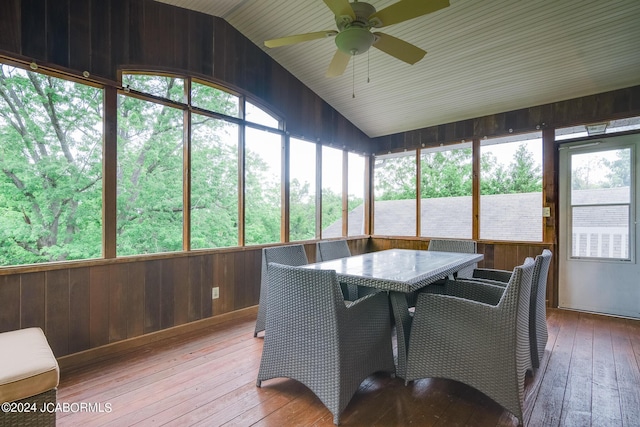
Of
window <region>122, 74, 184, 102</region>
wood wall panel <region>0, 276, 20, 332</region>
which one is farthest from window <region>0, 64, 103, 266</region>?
window <region>122, 74, 184, 102</region>

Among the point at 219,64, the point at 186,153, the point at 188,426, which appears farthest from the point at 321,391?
the point at 219,64

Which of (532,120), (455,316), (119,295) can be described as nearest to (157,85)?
(119,295)

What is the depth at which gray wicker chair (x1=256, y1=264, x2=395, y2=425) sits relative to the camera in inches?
68.9

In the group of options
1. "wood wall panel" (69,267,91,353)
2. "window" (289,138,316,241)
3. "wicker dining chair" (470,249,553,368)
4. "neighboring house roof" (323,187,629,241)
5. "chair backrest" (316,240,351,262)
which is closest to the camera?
"wicker dining chair" (470,249,553,368)

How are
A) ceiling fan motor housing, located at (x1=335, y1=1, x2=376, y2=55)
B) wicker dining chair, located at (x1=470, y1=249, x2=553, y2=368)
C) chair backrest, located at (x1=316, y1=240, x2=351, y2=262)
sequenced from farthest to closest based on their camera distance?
chair backrest, located at (x1=316, y1=240, x2=351, y2=262)
wicker dining chair, located at (x1=470, y1=249, x2=553, y2=368)
ceiling fan motor housing, located at (x1=335, y1=1, x2=376, y2=55)

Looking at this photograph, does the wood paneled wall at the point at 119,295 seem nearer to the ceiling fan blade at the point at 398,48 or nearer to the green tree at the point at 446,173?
the ceiling fan blade at the point at 398,48

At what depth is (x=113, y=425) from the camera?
1712mm

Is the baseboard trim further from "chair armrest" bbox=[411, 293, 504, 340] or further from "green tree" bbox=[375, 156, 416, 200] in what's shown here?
"green tree" bbox=[375, 156, 416, 200]

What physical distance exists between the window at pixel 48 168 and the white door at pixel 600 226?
16.5ft

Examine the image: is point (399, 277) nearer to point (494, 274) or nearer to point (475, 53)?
point (494, 274)

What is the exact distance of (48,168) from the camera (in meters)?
2.46

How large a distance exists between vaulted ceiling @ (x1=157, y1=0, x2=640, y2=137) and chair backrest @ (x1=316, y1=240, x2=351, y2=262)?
7.05 ft

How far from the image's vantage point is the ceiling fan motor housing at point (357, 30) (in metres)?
2.01

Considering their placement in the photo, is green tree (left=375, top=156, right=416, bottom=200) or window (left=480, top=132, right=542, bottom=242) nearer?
window (left=480, top=132, right=542, bottom=242)
